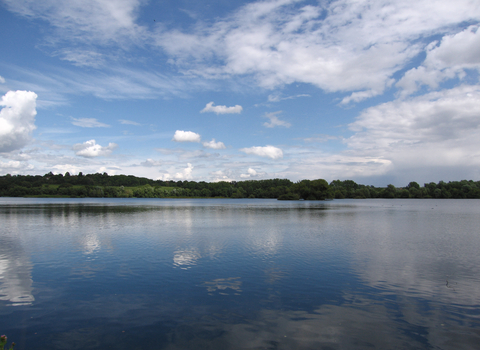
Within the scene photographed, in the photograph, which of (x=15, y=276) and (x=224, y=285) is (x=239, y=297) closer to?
(x=224, y=285)

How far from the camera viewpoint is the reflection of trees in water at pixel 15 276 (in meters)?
12.0

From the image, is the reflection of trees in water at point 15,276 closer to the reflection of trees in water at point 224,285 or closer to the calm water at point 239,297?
the calm water at point 239,297

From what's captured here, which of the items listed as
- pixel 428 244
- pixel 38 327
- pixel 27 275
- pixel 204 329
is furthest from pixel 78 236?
pixel 428 244

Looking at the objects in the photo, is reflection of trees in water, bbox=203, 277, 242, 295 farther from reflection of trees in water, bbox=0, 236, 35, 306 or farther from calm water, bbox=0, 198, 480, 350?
reflection of trees in water, bbox=0, 236, 35, 306

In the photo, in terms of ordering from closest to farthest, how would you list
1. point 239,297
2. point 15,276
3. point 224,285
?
point 239,297, point 224,285, point 15,276

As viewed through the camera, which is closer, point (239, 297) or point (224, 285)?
point (239, 297)

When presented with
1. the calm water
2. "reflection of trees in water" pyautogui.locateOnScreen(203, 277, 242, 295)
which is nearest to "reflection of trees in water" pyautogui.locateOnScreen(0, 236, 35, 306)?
the calm water

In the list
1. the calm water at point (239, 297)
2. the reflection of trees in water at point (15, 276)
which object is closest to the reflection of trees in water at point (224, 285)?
the calm water at point (239, 297)

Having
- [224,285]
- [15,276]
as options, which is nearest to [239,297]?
[224,285]

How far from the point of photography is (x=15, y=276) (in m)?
14.9

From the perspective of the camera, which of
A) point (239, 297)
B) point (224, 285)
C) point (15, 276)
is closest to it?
point (239, 297)

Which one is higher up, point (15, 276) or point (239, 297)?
point (239, 297)

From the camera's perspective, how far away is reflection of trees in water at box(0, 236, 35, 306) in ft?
→ 39.5

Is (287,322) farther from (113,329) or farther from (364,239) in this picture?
(364,239)
